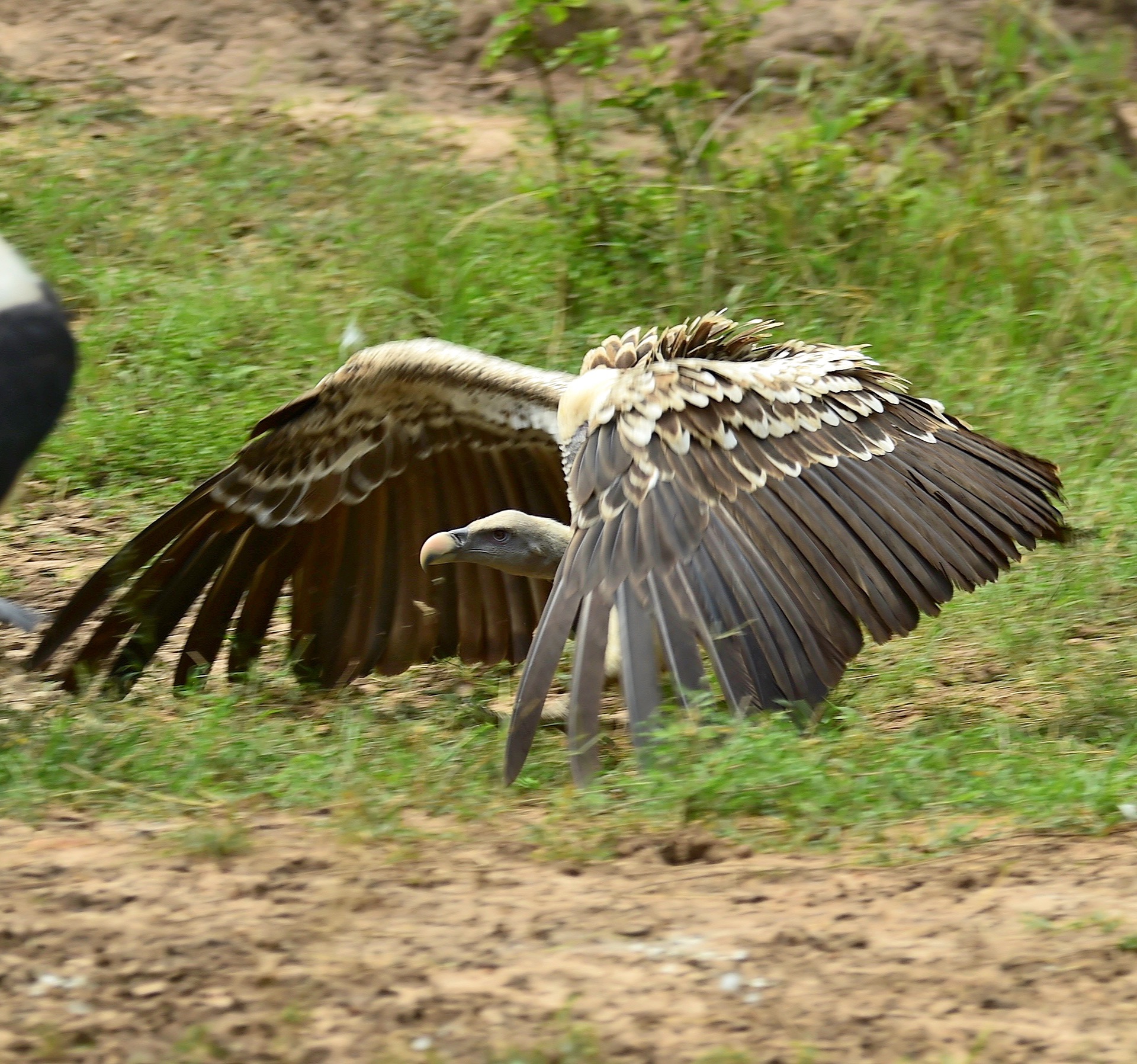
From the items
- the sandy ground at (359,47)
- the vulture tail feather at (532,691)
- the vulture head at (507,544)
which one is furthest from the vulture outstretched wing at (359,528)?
the sandy ground at (359,47)

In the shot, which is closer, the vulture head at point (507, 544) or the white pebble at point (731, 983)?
the white pebble at point (731, 983)

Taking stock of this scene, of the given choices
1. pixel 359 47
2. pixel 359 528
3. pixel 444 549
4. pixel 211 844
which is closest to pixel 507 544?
pixel 444 549

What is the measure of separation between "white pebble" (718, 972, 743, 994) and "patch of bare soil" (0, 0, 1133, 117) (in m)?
6.52

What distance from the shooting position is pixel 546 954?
2.58 metres

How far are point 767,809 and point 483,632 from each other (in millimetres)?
1580

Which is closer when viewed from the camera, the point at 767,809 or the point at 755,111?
the point at 767,809

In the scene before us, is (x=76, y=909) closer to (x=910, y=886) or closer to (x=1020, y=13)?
(x=910, y=886)

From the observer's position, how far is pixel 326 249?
7.10 m

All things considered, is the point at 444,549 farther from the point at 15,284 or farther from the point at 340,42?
the point at 340,42

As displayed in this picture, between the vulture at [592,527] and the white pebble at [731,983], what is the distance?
0.79 meters

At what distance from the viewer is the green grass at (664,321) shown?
3.37 metres

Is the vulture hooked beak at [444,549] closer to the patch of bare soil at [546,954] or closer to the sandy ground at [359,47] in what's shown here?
the patch of bare soil at [546,954]

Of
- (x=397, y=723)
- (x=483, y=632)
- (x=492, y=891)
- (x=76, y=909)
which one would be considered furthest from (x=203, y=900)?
(x=483, y=632)

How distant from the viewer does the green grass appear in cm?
337
